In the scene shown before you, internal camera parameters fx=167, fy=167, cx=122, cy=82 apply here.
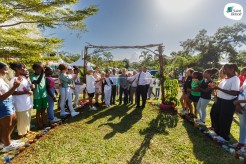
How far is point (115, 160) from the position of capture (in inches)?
138

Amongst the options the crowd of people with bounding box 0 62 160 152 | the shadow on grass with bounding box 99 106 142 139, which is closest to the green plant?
the crowd of people with bounding box 0 62 160 152

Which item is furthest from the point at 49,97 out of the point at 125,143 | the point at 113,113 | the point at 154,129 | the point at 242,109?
the point at 242,109

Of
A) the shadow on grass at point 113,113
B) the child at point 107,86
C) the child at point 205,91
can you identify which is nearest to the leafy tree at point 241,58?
the child at point 205,91

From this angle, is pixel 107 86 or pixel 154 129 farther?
pixel 107 86

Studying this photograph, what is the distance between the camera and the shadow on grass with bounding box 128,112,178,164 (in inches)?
145

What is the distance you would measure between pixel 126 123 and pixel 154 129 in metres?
1.01

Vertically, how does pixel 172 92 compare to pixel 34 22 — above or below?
below

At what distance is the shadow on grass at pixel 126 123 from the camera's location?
5.03 m

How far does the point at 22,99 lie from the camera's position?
4.17m

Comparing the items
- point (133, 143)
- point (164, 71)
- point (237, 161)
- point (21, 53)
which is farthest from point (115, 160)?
point (21, 53)

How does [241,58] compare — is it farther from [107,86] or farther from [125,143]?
[125,143]

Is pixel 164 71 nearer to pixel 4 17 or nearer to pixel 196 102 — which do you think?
pixel 196 102

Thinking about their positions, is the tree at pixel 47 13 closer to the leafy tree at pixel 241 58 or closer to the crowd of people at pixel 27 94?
the crowd of people at pixel 27 94

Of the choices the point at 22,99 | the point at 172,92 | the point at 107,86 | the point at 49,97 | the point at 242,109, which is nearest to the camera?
the point at 242,109
